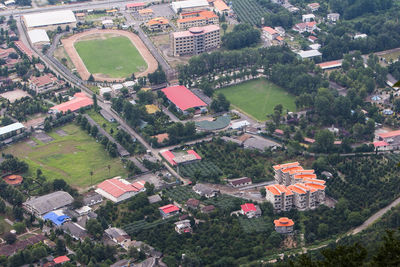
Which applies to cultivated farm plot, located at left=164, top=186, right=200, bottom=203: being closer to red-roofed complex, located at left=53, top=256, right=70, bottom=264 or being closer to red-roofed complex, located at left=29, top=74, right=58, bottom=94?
red-roofed complex, located at left=53, top=256, right=70, bottom=264

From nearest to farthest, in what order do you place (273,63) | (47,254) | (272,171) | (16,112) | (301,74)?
(47,254) < (272,171) < (16,112) < (301,74) < (273,63)

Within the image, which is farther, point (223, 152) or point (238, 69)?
point (238, 69)

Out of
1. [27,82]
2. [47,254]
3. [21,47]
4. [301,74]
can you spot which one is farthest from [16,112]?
[301,74]

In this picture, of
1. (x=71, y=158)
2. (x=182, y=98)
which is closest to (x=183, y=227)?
(x=71, y=158)

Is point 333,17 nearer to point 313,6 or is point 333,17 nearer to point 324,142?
point 313,6

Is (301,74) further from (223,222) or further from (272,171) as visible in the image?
(223,222)

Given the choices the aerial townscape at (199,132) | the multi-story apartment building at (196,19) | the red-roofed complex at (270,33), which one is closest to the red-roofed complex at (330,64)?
the aerial townscape at (199,132)
